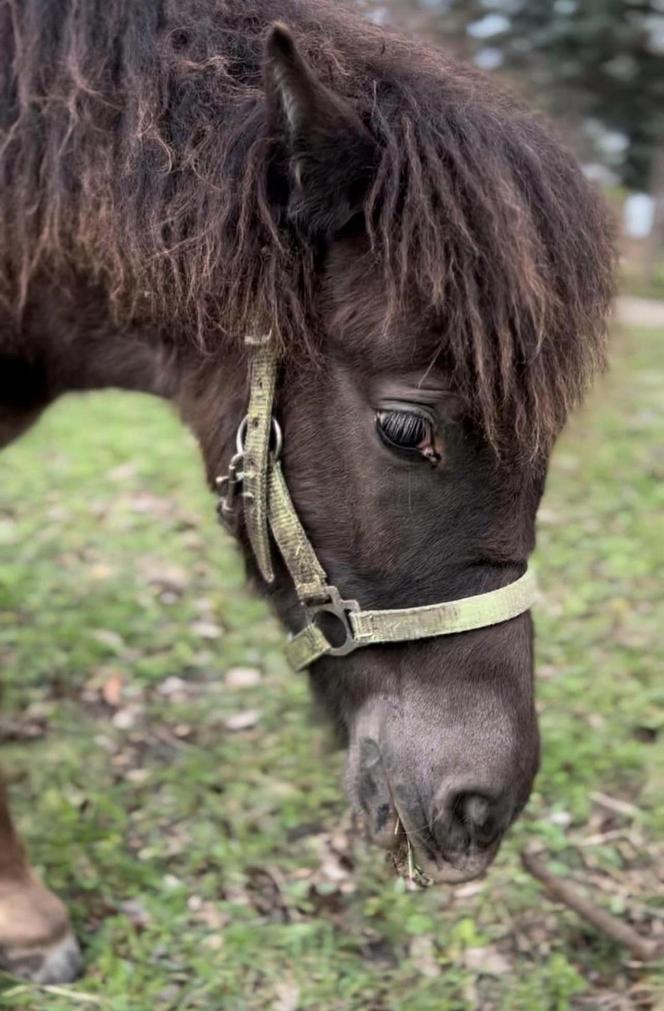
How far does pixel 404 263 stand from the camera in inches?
60.4

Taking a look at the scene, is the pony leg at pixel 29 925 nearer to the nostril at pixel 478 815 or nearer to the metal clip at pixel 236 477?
the metal clip at pixel 236 477

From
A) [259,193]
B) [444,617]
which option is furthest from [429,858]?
[259,193]

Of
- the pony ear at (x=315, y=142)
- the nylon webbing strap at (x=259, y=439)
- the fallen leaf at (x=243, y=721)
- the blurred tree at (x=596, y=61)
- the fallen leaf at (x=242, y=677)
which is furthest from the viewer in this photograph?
the blurred tree at (x=596, y=61)

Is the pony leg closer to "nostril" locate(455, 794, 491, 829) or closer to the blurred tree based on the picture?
"nostril" locate(455, 794, 491, 829)

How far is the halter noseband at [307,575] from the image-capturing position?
5.48ft

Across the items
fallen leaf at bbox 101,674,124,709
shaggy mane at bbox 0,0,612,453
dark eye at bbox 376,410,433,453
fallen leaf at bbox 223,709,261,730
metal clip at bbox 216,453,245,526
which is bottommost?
fallen leaf at bbox 101,674,124,709

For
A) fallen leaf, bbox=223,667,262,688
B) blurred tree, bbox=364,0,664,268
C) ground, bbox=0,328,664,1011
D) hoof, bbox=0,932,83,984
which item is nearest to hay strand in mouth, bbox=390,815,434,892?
ground, bbox=0,328,664,1011

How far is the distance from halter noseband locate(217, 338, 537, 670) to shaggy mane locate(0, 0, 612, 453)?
0.15 meters

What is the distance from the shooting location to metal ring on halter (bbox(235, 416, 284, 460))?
173 centimetres

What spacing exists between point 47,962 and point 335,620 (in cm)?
119

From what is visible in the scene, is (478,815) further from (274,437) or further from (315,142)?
(315,142)

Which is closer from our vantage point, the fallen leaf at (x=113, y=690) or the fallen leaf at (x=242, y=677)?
the fallen leaf at (x=113, y=690)

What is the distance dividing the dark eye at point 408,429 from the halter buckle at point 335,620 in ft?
1.07

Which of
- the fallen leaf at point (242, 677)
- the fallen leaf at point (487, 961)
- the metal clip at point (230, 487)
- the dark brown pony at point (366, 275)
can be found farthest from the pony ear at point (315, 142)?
the fallen leaf at point (242, 677)
